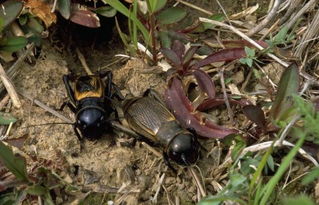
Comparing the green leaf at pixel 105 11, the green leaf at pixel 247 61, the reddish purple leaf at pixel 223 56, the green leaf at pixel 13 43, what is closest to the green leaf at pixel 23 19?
the green leaf at pixel 13 43

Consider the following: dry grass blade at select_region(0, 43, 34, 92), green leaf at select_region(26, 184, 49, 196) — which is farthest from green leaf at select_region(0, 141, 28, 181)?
dry grass blade at select_region(0, 43, 34, 92)

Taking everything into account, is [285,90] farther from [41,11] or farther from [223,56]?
[41,11]

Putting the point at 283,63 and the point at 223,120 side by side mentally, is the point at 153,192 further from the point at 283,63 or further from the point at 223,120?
the point at 283,63

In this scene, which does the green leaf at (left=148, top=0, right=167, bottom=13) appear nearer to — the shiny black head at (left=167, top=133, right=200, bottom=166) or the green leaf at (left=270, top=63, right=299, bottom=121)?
the shiny black head at (left=167, top=133, right=200, bottom=166)

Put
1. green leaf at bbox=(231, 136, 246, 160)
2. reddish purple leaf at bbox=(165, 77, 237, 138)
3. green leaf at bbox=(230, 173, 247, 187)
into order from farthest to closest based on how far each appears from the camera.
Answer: reddish purple leaf at bbox=(165, 77, 237, 138)
green leaf at bbox=(231, 136, 246, 160)
green leaf at bbox=(230, 173, 247, 187)

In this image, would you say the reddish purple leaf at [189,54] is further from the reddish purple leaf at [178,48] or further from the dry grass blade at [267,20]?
the dry grass blade at [267,20]

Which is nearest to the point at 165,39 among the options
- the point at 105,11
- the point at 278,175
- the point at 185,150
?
the point at 105,11
